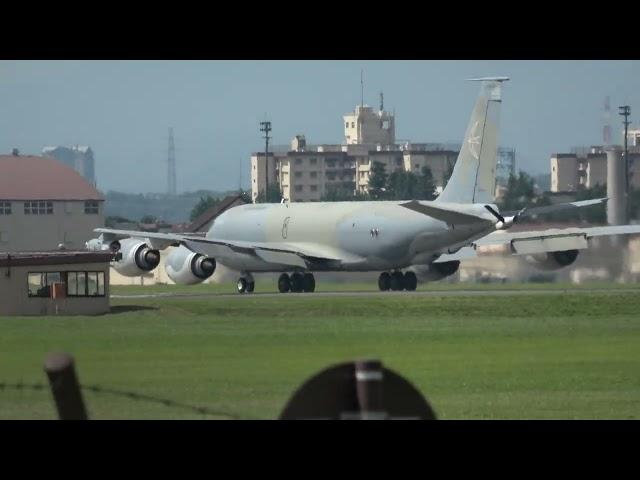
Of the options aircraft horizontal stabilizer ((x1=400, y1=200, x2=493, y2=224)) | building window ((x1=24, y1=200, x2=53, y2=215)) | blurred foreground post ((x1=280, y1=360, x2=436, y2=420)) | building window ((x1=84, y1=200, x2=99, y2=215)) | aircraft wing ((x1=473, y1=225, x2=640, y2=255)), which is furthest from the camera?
building window ((x1=84, y1=200, x2=99, y2=215))

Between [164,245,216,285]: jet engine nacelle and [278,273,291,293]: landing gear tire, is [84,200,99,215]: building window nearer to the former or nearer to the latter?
[164,245,216,285]: jet engine nacelle

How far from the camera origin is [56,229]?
5862 centimetres

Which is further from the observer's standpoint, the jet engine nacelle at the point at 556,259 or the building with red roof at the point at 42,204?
the building with red roof at the point at 42,204

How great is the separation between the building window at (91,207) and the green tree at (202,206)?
30.8m

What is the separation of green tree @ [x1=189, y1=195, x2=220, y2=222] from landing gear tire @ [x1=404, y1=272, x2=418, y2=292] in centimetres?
4196

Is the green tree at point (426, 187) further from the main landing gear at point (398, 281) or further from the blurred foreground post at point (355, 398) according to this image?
the blurred foreground post at point (355, 398)

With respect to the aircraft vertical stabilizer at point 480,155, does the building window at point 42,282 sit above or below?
below

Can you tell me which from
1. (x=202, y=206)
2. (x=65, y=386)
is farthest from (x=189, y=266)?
(x=65, y=386)

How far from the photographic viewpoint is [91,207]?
60.1m

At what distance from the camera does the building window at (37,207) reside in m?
54.1

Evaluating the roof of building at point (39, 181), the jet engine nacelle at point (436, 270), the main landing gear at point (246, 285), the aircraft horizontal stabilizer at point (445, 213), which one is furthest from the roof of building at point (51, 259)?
the jet engine nacelle at point (436, 270)

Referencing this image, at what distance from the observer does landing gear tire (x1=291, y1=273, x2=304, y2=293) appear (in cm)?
5172

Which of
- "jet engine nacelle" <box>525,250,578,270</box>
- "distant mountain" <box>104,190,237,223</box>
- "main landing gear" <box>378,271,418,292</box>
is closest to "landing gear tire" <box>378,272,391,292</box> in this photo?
"main landing gear" <box>378,271,418,292</box>

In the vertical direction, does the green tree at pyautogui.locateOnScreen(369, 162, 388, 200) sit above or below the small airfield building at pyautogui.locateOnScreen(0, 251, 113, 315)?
above
